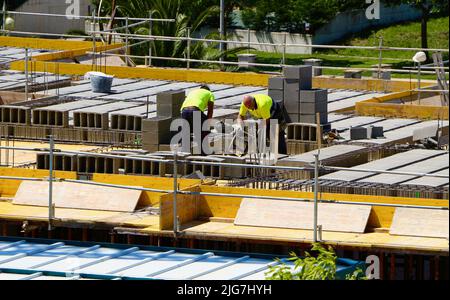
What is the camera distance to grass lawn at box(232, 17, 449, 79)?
71.5 m

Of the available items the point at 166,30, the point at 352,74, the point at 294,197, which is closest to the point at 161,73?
the point at 352,74

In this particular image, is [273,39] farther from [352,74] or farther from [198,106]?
[198,106]

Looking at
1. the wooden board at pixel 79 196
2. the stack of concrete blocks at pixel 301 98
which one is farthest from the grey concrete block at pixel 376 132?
the wooden board at pixel 79 196

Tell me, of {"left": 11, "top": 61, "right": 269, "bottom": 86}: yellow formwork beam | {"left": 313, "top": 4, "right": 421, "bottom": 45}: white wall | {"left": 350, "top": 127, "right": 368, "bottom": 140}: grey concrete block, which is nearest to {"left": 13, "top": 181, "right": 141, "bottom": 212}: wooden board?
{"left": 350, "top": 127, "right": 368, "bottom": 140}: grey concrete block

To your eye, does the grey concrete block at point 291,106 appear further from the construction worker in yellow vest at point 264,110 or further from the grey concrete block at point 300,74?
the construction worker in yellow vest at point 264,110

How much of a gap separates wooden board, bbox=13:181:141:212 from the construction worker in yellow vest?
4.10 meters

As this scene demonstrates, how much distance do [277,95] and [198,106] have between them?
10.1 ft

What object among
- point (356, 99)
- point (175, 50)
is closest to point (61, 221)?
point (356, 99)

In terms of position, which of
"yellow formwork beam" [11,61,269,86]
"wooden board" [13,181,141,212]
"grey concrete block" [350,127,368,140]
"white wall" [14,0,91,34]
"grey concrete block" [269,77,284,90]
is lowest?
"wooden board" [13,181,141,212]

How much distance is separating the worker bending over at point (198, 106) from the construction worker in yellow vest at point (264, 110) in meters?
0.67

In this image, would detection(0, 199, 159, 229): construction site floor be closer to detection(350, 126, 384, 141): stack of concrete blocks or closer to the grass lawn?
detection(350, 126, 384, 141): stack of concrete blocks

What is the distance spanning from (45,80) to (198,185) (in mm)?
15247

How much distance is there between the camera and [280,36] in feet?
251
